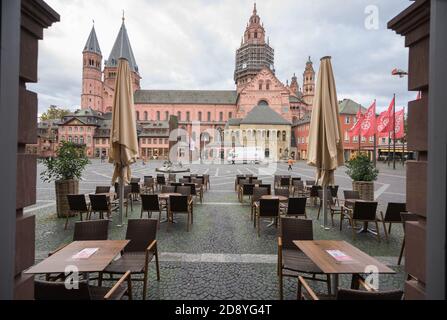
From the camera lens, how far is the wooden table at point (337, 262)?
261cm

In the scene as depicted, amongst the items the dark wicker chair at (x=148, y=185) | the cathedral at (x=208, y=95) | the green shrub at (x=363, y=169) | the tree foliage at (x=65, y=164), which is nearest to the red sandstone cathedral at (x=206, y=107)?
the cathedral at (x=208, y=95)

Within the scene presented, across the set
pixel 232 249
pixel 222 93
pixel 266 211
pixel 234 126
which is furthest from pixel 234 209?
pixel 222 93

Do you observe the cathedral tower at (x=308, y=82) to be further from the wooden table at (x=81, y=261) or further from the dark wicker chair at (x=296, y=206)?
the wooden table at (x=81, y=261)

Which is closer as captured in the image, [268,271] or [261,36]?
[268,271]

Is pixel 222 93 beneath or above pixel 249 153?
above

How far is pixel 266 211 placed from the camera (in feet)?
20.6

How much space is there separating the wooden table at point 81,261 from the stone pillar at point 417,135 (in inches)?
115

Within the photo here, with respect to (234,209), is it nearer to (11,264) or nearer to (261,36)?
(11,264)

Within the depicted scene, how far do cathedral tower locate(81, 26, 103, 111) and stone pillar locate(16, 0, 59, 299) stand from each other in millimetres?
80761

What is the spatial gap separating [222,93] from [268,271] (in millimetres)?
82305

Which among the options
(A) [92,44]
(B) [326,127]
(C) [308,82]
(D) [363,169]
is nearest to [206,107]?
(C) [308,82]

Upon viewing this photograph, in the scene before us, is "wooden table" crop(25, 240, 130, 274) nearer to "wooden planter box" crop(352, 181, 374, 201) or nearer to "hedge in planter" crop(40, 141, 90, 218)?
"hedge in planter" crop(40, 141, 90, 218)

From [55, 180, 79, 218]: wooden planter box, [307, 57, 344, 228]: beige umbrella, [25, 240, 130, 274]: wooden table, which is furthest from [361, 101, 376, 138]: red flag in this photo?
[25, 240, 130, 274]: wooden table

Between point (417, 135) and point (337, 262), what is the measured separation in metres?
1.63
